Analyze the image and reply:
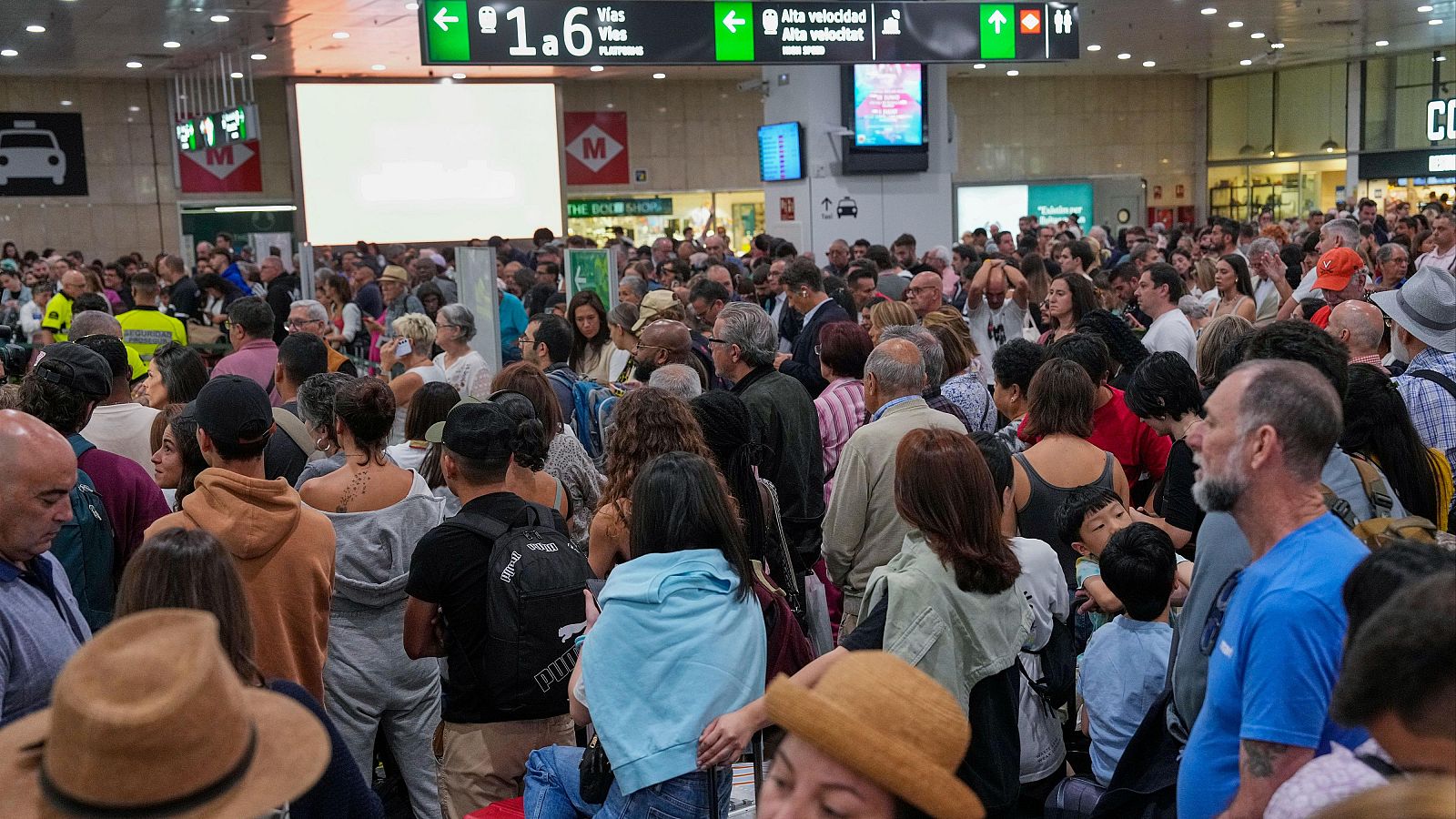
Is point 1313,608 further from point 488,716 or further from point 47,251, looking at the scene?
point 47,251

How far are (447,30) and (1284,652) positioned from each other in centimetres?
822

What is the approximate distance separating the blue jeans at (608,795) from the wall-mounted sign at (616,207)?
2247 cm

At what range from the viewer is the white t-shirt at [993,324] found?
8414 mm

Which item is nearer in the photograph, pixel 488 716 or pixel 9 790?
pixel 9 790

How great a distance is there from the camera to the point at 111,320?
667 centimetres

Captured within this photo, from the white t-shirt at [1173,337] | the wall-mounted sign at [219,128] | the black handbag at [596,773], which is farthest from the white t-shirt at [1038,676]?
the wall-mounted sign at [219,128]

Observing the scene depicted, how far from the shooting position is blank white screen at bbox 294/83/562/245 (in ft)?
77.3

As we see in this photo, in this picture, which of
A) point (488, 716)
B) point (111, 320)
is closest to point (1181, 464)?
point (488, 716)

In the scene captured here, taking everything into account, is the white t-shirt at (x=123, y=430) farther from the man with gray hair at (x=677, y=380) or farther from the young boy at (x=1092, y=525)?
the young boy at (x=1092, y=525)

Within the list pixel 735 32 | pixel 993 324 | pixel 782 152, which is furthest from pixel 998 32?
pixel 782 152

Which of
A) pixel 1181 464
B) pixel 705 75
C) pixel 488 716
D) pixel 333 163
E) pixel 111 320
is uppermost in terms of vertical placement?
pixel 705 75

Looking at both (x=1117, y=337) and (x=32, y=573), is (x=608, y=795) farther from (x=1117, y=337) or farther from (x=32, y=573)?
(x=1117, y=337)

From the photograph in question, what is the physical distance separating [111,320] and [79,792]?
5832 mm

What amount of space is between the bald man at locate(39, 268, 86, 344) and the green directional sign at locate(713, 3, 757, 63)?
570cm
